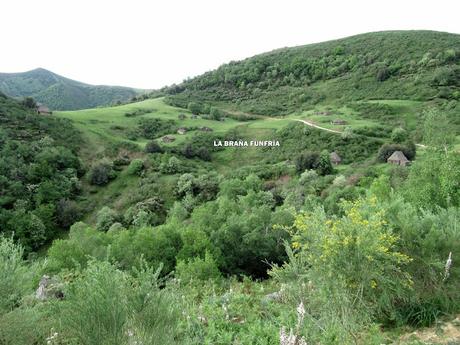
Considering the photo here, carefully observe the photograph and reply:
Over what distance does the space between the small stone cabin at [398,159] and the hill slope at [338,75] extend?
3053cm

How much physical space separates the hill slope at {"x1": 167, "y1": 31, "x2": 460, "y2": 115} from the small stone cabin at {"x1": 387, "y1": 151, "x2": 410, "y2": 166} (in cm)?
3053

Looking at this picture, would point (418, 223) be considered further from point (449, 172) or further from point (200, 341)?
point (449, 172)

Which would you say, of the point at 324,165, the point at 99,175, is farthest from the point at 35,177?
the point at 324,165

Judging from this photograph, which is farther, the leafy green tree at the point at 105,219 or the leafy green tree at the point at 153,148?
the leafy green tree at the point at 153,148

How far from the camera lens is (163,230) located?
21656 millimetres

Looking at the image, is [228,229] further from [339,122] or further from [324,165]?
[339,122]

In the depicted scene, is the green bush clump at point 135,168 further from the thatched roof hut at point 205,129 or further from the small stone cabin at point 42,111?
the small stone cabin at point 42,111

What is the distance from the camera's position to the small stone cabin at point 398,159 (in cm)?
4194

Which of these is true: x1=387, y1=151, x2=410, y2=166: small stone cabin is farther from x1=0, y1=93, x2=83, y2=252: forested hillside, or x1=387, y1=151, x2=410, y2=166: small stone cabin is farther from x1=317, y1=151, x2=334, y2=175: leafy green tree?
x1=0, y1=93, x2=83, y2=252: forested hillside

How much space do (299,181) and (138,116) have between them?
49.9m

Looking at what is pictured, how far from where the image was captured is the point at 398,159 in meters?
42.5

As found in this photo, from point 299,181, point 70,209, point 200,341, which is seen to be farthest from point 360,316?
point 70,209

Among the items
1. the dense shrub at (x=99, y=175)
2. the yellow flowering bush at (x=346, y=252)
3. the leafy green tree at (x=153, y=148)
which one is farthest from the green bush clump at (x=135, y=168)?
the yellow flowering bush at (x=346, y=252)

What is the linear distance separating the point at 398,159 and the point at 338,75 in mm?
62873
